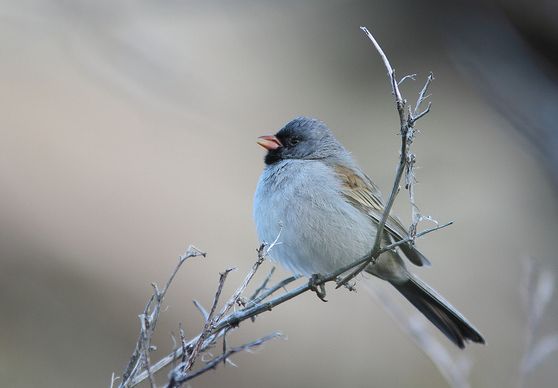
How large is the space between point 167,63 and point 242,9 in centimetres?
153

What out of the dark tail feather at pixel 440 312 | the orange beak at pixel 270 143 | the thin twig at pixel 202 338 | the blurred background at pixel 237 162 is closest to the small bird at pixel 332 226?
the dark tail feather at pixel 440 312

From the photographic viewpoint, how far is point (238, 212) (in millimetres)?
9164

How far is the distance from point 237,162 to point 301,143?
13.7ft

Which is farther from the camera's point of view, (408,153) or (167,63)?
(167,63)

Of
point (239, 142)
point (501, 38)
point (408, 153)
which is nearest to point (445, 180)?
point (501, 38)

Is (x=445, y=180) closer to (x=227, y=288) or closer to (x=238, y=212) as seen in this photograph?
(x=238, y=212)

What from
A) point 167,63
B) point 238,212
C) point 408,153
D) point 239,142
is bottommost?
point 408,153

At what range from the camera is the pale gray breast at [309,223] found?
4852 mm

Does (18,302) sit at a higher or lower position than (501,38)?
higher

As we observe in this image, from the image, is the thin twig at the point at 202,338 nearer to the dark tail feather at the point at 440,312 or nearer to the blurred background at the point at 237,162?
the dark tail feather at the point at 440,312

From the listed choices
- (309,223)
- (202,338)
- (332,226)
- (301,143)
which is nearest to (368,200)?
(332,226)

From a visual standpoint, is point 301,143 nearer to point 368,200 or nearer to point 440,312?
point 368,200

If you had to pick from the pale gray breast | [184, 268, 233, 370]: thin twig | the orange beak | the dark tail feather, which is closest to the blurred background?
the dark tail feather

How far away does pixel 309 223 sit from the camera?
15.9ft
